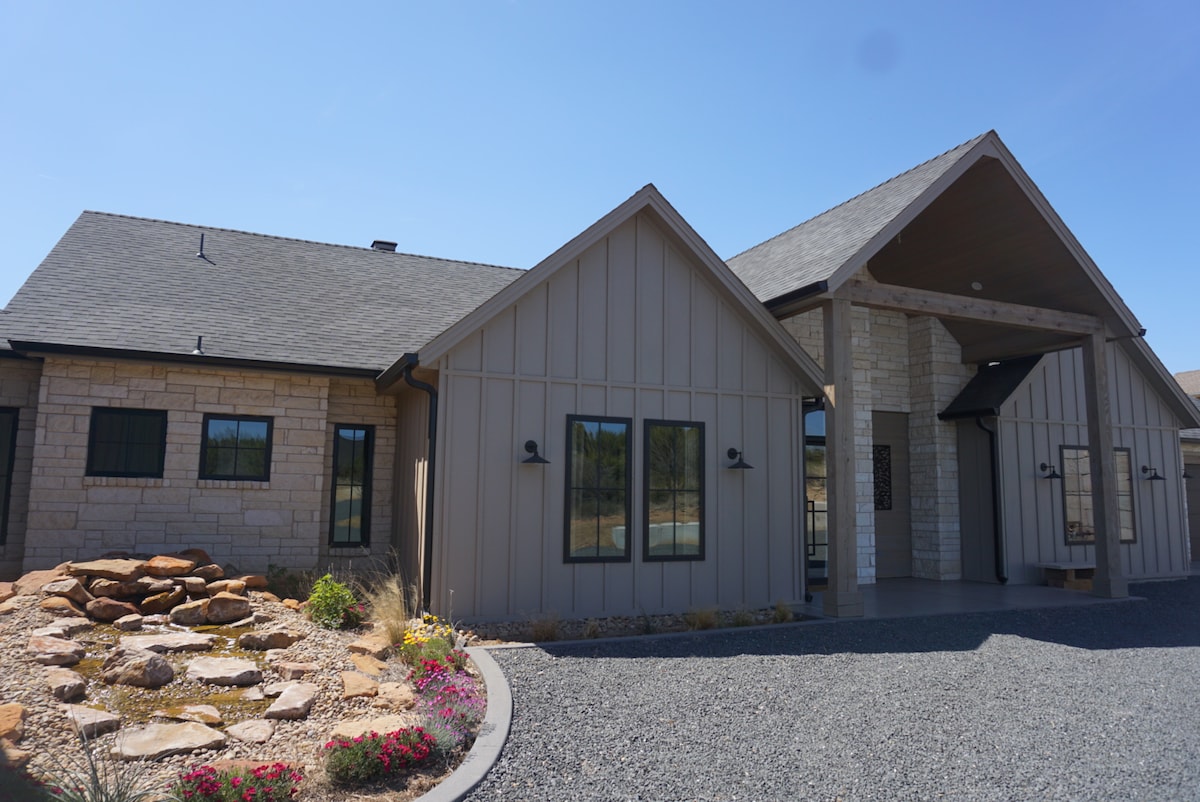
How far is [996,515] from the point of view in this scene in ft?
41.5

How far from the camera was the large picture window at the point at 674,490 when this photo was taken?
929 centimetres

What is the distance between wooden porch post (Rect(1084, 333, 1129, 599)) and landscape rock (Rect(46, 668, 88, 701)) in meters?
12.4

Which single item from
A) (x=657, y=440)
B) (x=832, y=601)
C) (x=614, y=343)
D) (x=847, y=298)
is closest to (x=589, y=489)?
(x=657, y=440)

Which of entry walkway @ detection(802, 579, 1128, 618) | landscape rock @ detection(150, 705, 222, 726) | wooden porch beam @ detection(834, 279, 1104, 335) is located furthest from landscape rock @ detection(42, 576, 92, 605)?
wooden porch beam @ detection(834, 279, 1104, 335)

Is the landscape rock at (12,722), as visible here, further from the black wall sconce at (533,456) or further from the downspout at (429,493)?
the black wall sconce at (533,456)

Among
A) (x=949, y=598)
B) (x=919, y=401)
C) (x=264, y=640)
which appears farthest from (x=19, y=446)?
(x=919, y=401)

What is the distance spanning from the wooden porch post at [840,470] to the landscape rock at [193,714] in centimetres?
670

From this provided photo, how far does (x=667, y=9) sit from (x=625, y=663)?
306 inches

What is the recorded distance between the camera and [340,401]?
11070 mm

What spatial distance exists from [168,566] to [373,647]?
2.80 metres

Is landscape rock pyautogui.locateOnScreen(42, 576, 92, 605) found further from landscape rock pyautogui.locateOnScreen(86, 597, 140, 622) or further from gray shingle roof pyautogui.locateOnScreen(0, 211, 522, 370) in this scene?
gray shingle roof pyautogui.locateOnScreen(0, 211, 522, 370)

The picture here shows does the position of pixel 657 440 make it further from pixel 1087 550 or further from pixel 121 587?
pixel 1087 550

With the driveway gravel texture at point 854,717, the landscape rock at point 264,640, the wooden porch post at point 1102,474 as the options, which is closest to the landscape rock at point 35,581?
the landscape rock at point 264,640

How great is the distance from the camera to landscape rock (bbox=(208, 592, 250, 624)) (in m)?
7.61
